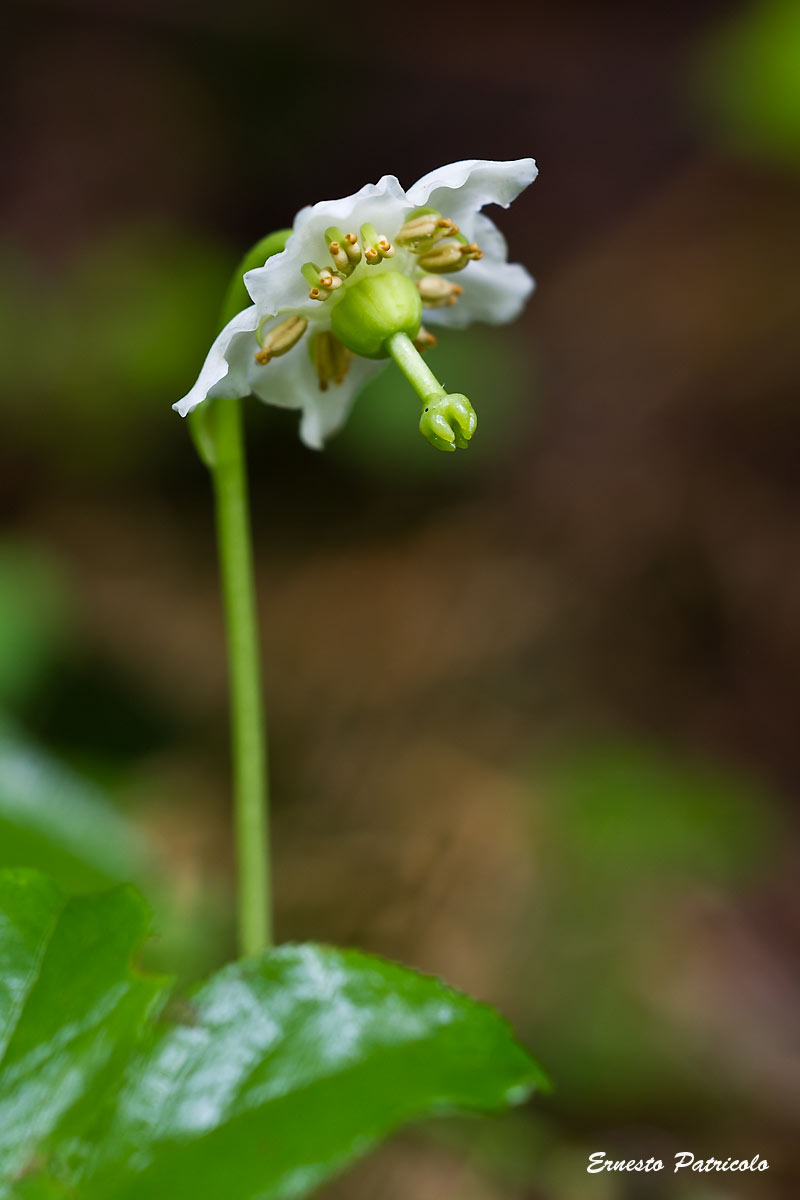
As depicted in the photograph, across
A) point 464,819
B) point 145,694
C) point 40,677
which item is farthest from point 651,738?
point 40,677

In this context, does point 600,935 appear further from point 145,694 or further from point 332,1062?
point 332,1062

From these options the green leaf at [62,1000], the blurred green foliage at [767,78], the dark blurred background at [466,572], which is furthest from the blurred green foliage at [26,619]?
the blurred green foliage at [767,78]

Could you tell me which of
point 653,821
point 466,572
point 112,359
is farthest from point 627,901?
point 112,359

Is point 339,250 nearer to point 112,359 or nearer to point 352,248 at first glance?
point 352,248

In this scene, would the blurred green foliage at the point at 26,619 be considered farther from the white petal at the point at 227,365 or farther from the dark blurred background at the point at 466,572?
the white petal at the point at 227,365

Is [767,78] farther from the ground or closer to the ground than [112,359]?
closer to the ground

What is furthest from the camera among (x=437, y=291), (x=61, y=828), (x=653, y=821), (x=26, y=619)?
(x=653, y=821)

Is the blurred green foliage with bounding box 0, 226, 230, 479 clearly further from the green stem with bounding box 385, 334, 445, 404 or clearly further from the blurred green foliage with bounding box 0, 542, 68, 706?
the green stem with bounding box 385, 334, 445, 404
